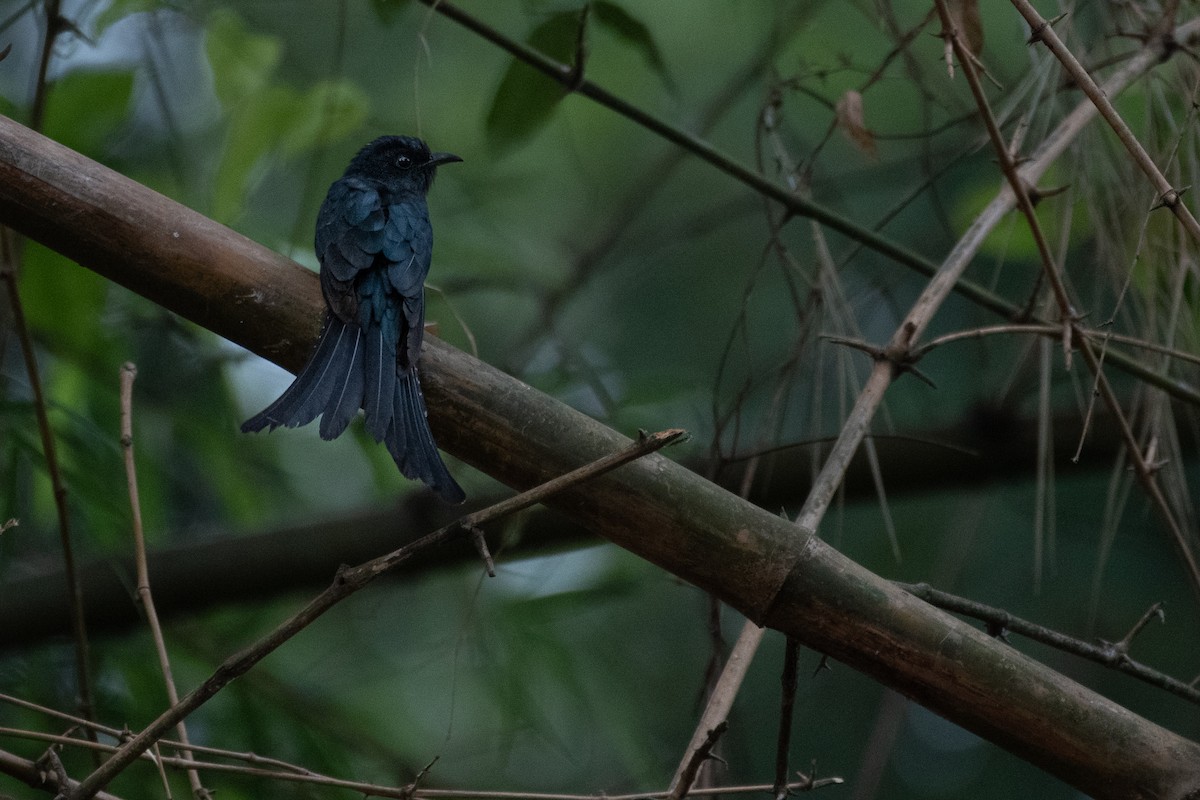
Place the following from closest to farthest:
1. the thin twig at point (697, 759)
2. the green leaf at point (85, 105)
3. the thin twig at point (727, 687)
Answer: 1. the thin twig at point (697, 759)
2. the thin twig at point (727, 687)
3. the green leaf at point (85, 105)

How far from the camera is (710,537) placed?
163cm

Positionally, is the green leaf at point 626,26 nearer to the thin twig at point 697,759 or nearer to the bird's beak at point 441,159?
the bird's beak at point 441,159

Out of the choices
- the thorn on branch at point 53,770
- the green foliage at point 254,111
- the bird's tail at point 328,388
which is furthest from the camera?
the green foliage at point 254,111

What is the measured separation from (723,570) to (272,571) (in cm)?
205

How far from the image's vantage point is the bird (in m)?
1.74

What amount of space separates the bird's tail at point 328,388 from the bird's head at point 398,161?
138 cm

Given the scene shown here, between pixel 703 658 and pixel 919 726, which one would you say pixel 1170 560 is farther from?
pixel 703 658

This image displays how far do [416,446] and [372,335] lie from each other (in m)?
0.38

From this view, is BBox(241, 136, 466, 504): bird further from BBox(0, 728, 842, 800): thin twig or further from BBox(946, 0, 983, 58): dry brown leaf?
BBox(946, 0, 983, 58): dry brown leaf

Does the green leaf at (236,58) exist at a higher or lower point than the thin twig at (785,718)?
higher

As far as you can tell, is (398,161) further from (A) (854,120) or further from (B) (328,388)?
(B) (328,388)

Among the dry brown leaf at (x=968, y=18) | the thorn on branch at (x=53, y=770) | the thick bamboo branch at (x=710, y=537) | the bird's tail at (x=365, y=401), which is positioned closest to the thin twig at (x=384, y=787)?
the thorn on branch at (x=53, y=770)

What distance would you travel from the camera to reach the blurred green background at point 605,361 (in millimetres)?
2652

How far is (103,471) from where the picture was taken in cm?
283
